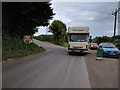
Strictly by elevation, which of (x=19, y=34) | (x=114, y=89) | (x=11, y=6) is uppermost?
(x=11, y=6)

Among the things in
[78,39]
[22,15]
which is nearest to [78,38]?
[78,39]

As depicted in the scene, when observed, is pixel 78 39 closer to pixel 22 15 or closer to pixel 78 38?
pixel 78 38

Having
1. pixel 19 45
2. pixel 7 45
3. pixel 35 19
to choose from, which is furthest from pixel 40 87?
pixel 35 19

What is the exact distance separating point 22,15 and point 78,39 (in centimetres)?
683

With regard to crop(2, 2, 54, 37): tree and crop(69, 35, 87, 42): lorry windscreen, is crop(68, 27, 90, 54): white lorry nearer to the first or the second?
crop(69, 35, 87, 42): lorry windscreen

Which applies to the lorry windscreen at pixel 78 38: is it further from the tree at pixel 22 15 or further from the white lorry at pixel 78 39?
the tree at pixel 22 15

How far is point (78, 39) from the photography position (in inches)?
624

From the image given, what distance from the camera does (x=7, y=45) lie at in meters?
13.6

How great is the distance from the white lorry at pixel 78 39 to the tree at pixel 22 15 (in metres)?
4.35

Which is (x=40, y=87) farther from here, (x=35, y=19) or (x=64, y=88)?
(x=35, y=19)

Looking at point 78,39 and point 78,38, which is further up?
point 78,38

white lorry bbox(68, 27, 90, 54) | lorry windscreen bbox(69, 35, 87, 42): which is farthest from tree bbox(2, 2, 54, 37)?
lorry windscreen bbox(69, 35, 87, 42)

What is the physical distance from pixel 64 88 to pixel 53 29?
44.3 meters

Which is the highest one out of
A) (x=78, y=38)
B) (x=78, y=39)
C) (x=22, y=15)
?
(x=22, y=15)
